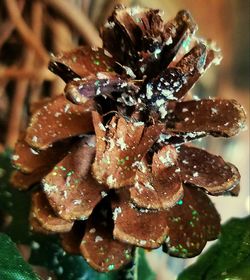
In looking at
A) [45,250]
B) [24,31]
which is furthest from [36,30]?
[45,250]

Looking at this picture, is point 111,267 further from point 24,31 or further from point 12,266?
point 24,31

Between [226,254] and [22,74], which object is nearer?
[226,254]

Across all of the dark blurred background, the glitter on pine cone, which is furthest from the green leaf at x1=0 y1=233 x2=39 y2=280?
the dark blurred background

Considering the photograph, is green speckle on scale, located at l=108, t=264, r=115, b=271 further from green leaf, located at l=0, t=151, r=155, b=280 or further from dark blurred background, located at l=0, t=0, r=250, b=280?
dark blurred background, located at l=0, t=0, r=250, b=280

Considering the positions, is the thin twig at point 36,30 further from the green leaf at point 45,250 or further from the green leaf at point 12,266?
the green leaf at point 12,266

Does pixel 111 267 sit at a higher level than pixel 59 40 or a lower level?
lower
